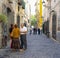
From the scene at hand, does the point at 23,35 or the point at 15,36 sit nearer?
the point at 15,36

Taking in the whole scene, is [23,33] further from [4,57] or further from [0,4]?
[4,57]

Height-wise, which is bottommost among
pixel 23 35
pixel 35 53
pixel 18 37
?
pixel 35 53

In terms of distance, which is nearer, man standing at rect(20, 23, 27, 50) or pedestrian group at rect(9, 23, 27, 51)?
pedestrian group at rect(9, 23, 27, 51)

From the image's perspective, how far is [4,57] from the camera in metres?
15.2

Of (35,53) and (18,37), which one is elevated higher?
(18,37)

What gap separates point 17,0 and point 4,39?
1962cm

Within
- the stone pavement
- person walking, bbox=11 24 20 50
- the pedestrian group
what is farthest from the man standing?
the stone pavement

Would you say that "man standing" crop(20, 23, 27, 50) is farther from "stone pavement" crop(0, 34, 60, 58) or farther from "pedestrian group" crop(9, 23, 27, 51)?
"stone pavement" crop(0, 34, 60, 58)

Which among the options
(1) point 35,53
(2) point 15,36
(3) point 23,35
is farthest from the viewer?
(3) point 23,35

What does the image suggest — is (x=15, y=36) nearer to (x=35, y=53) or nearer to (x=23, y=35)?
Result: (x=23, y=35)

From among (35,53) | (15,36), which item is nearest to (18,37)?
(15,36)

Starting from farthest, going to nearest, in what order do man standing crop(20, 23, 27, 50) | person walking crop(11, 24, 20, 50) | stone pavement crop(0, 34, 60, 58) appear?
man standing crop(20, 23, 27, 50) → person walking crop(11, 24, 20, 50) → stone pavement crop(0, 34, 60, 58)

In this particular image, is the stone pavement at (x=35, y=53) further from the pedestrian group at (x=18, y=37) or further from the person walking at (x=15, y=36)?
the person walking at (x=15, y=36)

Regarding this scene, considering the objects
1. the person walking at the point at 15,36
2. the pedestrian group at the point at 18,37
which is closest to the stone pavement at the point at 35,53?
the pedestrian group at the point at 18,37
